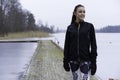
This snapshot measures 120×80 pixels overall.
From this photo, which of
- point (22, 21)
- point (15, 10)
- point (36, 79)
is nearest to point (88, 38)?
point (36, 79)

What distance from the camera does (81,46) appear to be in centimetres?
522

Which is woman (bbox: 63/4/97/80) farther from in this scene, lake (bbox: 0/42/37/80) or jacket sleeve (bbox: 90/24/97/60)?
lake (bbox: 0/42/37/80)

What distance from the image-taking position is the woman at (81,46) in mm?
5191

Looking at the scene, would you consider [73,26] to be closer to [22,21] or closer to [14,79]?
[14,79]

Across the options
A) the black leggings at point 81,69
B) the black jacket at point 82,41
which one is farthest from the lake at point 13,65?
the black jacket at point 82,41

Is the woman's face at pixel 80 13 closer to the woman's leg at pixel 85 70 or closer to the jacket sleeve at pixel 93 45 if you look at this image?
the jacket sleeve at pixel 93 45

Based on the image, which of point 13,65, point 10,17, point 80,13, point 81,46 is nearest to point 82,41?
point 81,46

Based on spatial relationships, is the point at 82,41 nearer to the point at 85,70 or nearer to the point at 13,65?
the point at 85,70

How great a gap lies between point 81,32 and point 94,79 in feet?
21.9

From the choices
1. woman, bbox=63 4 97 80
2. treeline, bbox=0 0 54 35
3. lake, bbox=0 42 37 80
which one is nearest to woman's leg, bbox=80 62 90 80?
woman, bbox=63 4 97 80

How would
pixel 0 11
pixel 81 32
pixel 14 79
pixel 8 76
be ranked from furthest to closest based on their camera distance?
Answer: pixel 0 11 < pixel 8 76 < pixel 14 79 < pixel 81 32

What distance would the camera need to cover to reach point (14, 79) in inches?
491

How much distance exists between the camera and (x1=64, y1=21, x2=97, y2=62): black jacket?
5184 mm

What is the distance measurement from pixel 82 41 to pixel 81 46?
2.8 inches
